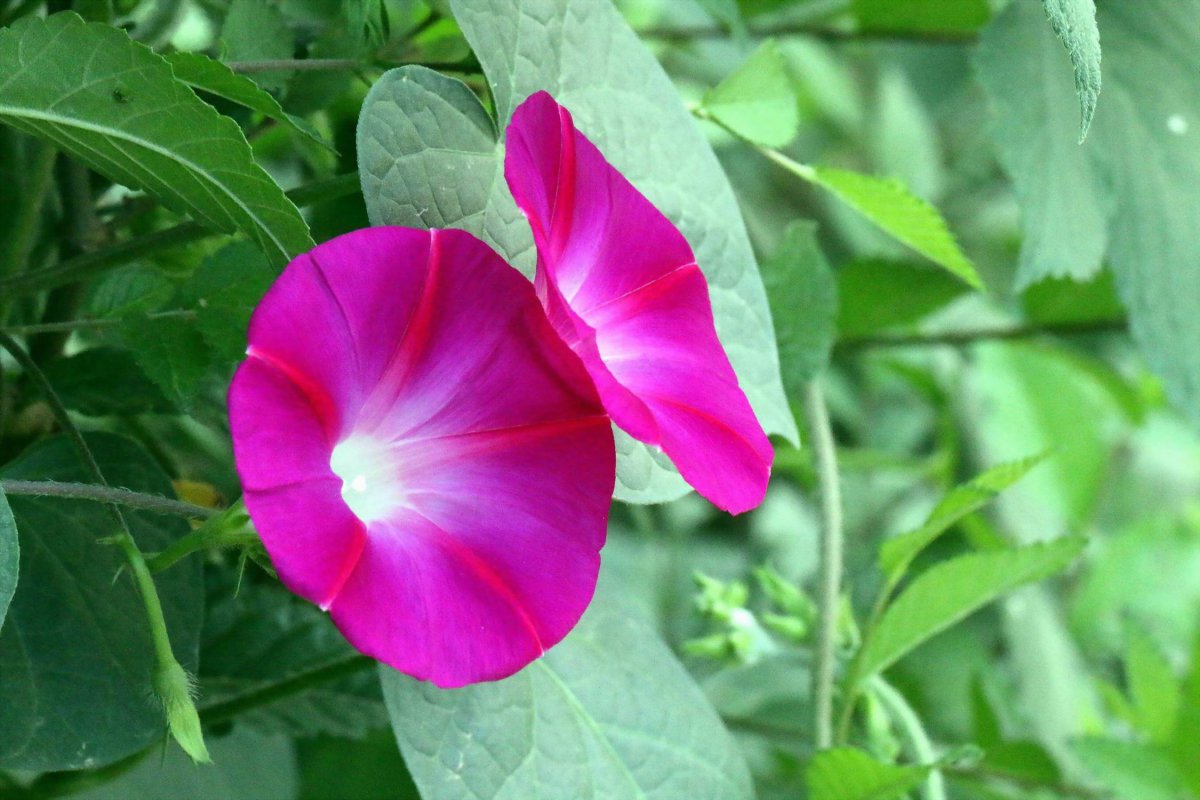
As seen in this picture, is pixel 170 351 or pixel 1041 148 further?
pixel 1041 148

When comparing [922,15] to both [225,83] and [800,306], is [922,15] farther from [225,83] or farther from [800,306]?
[225,83]

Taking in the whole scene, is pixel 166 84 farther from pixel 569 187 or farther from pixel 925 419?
pixel 925 419

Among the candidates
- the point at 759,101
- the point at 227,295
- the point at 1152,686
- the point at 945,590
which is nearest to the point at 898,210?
the point at 759,101

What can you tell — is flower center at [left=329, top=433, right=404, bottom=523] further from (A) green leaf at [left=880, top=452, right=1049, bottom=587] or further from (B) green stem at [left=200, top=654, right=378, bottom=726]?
(A) green leaf at [left=880, top=452, right=1049, bottom=587]

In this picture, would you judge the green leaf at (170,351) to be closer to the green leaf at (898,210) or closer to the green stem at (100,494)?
the green stem at (100,494)

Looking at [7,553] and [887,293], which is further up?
[7,553]

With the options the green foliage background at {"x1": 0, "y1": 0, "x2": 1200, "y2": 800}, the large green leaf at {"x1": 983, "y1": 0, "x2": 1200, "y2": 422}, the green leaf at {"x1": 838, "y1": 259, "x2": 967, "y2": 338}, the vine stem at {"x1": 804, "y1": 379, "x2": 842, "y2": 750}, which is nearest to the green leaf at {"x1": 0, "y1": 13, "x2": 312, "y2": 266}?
the green foliage background at {"x1": 0, "y1": 0, "x2": 1200, "y2": 800}

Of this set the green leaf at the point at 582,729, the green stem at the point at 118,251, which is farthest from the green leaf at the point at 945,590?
the green stem at the point at 118,251
